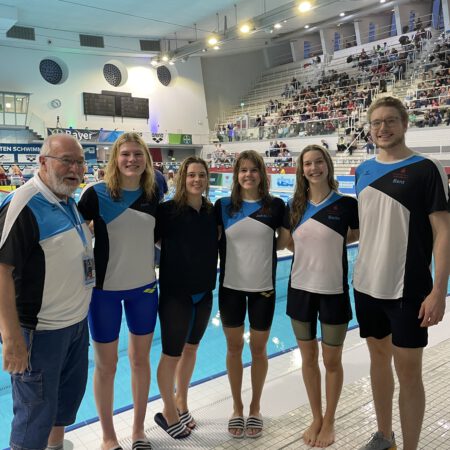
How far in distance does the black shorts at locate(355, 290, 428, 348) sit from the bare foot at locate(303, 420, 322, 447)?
0.60 metres

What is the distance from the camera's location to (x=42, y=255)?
5.47 feet

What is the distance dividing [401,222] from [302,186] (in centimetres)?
59

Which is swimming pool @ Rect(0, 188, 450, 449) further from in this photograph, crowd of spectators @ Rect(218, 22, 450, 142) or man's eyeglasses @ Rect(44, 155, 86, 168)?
crowd of spectators @ Rect(218, 22, 450, 142)

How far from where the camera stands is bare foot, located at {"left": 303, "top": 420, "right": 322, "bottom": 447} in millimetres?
2206

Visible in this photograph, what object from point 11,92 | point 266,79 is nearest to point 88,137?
point 11,92

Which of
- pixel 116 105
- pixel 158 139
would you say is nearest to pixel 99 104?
pixel 116 105

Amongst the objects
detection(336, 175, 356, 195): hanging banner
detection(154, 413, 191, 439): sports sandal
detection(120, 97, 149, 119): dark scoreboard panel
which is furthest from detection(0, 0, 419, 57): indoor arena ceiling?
detection(154, 413, 191, 439): sports sandal

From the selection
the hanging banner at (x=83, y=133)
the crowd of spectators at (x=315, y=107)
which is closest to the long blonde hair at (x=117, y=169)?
the crowd of spectators at (x=315, y=107)

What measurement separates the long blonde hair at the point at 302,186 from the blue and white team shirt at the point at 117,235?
789 millimetres

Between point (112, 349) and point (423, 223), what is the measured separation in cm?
162

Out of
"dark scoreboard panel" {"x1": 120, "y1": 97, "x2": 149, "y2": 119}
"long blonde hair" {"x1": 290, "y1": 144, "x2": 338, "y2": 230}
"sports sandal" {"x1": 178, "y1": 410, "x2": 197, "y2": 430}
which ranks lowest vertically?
A: "sports sandal" {"x1": 178, "y1": 410, "x2": 197, "y2": 430}

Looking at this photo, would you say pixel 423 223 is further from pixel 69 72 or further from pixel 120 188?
pixel 69 72

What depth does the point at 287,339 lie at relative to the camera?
4.33 meters

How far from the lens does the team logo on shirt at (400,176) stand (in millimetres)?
1903
